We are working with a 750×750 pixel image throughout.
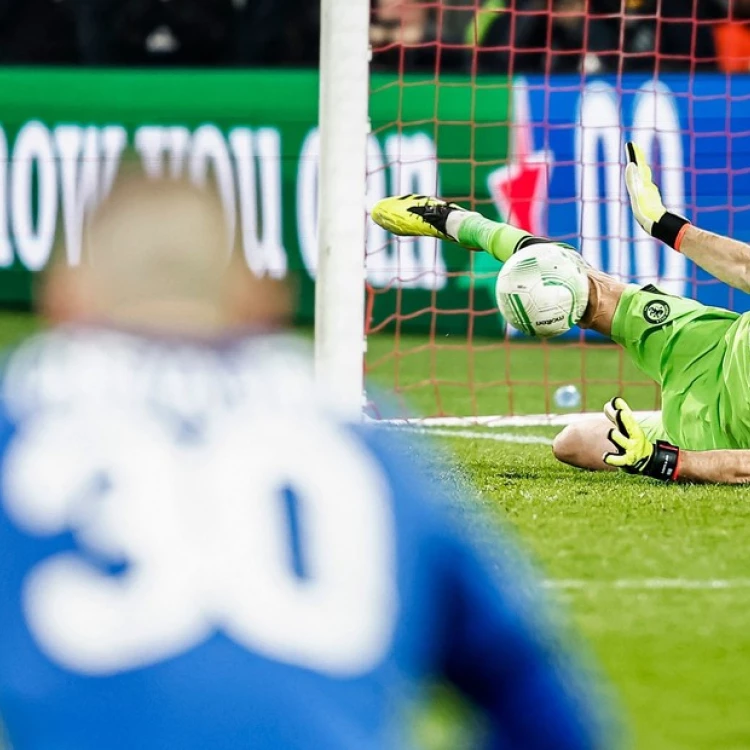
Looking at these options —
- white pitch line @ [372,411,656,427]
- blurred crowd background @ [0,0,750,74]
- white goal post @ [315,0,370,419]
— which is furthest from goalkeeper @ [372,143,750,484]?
blurred crowd background @ [0,0,750,74]

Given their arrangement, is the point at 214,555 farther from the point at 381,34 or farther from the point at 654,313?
the point at 381,34

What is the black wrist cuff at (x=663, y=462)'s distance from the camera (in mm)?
5277

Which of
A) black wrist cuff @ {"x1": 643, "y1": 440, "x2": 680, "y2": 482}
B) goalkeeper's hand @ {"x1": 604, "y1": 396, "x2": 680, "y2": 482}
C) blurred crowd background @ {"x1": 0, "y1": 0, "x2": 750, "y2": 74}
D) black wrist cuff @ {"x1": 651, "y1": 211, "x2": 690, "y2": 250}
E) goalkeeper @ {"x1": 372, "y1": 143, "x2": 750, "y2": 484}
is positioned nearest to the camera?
goalkeeper's hand @ {"x1": 604, "y1": 396, "x2": 680, "y2": 482}

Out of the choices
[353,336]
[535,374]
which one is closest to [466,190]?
[535,374]

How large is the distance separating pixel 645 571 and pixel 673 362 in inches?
52.0

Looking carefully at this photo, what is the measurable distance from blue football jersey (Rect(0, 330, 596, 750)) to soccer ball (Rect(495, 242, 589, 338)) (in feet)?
13.0

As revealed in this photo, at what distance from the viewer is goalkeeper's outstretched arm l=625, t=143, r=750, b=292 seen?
5715mm

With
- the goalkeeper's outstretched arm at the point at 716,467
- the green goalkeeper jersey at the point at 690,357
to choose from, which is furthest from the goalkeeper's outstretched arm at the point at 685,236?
the goalkeeper's outstretched arm at the point at 716,467

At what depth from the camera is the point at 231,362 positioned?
5.04 feet

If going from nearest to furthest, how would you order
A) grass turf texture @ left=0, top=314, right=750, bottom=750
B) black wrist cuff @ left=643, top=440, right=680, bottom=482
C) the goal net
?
grass turf texture @ left=0, top=314, right=750, bottom=750
black wrist cuff @ left=643, top=440, right=680, bottom=482
the goal net

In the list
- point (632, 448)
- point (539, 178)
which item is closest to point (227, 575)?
point (632, 448)

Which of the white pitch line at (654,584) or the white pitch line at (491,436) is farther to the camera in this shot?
the white pitch line at (491,436)

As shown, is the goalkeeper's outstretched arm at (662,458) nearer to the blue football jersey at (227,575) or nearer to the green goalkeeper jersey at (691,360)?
the green goalkeeper jersey at (691,360)

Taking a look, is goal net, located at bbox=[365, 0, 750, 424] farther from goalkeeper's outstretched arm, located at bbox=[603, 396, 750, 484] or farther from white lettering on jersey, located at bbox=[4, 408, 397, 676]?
white lettering on jersey, located at bbox=[4, 408, 397, 676]
